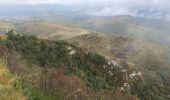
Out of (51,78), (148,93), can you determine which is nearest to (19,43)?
(148,93)

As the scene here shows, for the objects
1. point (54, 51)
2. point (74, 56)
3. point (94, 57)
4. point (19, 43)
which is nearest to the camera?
point (19, 43)

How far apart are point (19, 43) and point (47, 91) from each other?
2185 inches

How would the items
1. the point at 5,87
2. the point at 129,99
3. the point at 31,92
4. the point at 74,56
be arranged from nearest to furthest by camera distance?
the point at 5,87 → the point at 31,92 → the point at 129,99 → the point at 74,56

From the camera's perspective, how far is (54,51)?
7662cm

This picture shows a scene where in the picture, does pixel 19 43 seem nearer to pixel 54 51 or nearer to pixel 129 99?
pixel 54 51

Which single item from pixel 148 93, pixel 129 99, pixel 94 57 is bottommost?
pixel 148 93

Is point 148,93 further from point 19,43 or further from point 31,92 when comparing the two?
point 31,92

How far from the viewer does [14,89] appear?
13117mm

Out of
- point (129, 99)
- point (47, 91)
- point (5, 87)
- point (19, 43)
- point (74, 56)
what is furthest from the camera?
point (74, 56)

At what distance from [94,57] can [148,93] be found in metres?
16.1

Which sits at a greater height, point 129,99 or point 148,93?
point 129,99

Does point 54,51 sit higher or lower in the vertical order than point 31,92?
lower

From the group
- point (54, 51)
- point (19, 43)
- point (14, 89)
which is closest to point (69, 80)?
point (14, 89)

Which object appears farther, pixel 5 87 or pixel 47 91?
pixel 47 91
